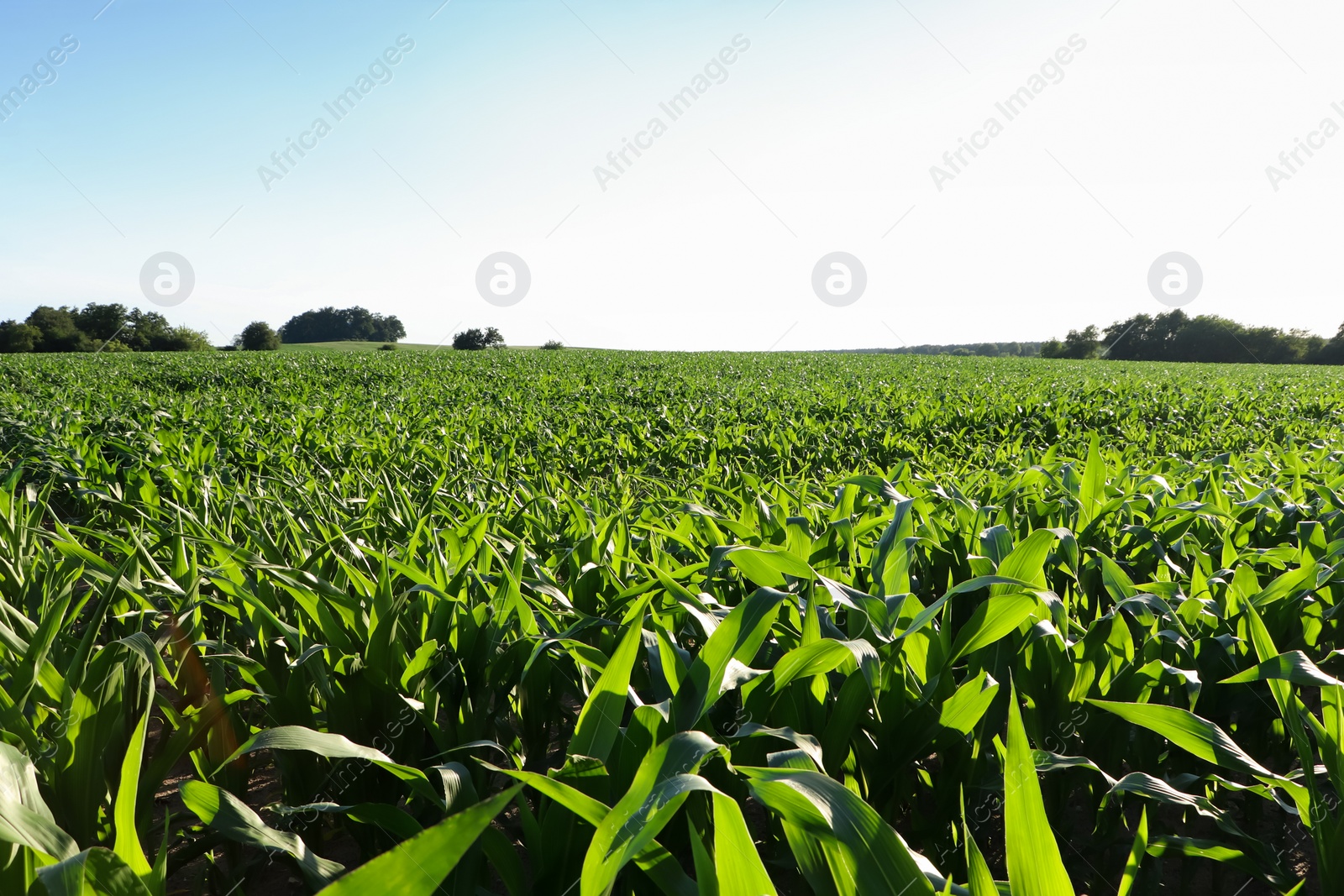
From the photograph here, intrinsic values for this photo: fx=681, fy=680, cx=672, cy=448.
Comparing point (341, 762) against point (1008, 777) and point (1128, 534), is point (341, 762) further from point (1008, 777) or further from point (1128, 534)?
point (1128, 534)

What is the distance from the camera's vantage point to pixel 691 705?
3.80 ft

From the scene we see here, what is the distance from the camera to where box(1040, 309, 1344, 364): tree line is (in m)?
56.3

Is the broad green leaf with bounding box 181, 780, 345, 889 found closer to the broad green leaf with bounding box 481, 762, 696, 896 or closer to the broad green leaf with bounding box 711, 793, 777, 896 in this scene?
the broad green leaf with bounding box 481, 762, 696, 896

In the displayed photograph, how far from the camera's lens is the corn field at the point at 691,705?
849 millimetres

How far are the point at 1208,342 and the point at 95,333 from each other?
91591 mm

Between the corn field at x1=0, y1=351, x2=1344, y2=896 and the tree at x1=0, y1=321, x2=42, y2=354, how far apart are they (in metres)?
65.5

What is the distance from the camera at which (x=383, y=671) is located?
1406mm

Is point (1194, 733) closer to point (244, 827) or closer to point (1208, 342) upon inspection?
point (244, 827)

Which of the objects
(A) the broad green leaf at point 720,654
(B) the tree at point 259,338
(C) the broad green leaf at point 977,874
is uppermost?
(B) the tree at point 259,338

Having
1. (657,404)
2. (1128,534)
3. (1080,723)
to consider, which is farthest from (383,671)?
(657,404)

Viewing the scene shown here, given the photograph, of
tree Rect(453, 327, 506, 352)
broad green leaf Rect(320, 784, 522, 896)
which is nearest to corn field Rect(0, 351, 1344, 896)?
broad green leaf Rect(320, 784, 522, 896)

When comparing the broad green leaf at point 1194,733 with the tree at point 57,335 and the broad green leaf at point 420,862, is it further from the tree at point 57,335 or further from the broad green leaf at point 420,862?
the tree at point 57,335

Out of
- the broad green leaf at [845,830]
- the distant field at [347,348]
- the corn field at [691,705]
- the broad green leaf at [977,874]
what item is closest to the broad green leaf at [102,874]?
the corn field at [691,705]

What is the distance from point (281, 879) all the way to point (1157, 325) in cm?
7348
